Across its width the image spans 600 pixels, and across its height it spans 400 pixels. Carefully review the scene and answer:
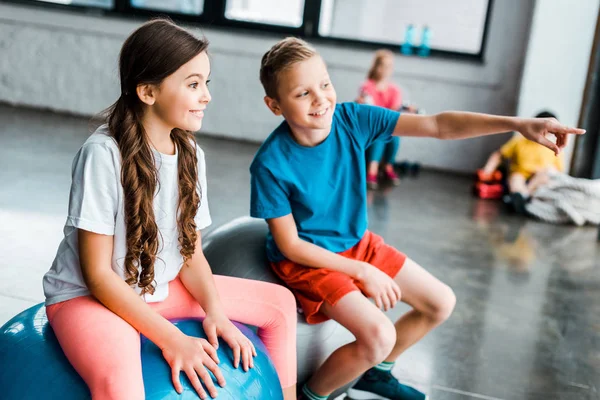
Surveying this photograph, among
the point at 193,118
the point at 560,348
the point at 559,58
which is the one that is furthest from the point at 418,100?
the point at 193,118

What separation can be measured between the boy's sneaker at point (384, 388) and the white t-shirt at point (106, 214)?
82cm

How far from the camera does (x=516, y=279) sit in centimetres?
351

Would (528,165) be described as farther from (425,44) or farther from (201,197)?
(201,197)

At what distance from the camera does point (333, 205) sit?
1.97m

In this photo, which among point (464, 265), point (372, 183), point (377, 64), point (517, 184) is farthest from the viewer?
point (377, 64)

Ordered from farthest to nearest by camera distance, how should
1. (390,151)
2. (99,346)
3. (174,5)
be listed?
(174,5) → (390,151) → (99,346)

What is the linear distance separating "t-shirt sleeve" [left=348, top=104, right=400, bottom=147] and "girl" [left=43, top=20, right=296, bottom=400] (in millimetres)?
571

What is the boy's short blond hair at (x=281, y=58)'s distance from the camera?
6.05ft

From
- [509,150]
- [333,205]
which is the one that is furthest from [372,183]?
[333,205]

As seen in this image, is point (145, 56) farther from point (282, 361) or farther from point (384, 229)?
point (384, 229)

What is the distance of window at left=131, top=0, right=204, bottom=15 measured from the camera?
666 centimetres

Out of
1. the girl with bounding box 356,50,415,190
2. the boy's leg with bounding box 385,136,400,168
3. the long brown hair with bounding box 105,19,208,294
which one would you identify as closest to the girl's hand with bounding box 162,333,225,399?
the long brown hair with bounding box 105,19,208,294

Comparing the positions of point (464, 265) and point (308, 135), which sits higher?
point (308, 135)

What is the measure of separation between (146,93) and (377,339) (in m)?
0.88
